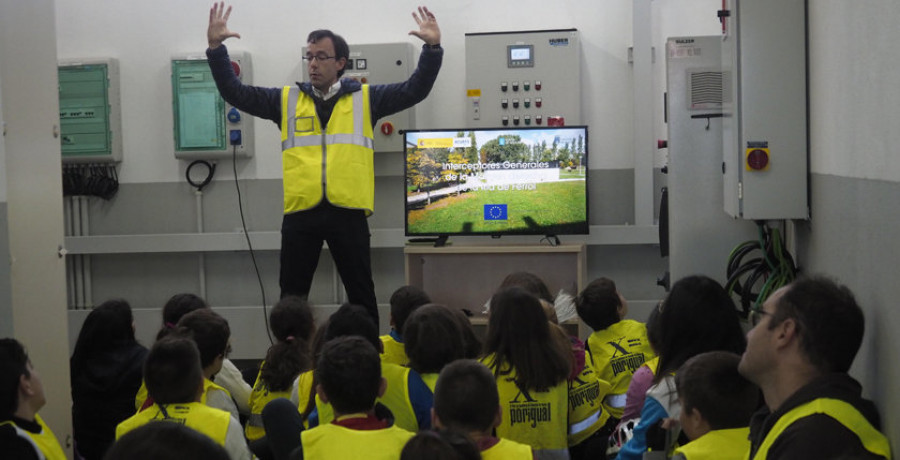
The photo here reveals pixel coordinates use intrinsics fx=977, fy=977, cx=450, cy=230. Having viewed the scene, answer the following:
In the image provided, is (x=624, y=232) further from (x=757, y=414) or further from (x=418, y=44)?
(x=757, y=414)

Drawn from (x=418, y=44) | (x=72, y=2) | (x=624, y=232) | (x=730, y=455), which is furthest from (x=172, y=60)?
(x=730, y=455)

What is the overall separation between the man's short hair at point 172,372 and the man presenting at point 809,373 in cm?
141

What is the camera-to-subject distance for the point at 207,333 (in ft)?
10.5

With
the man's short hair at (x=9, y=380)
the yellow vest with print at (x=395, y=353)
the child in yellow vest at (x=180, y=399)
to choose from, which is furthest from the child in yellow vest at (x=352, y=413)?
the yellow vest with print at (x=395, y=353)

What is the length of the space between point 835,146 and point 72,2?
16.2 feet

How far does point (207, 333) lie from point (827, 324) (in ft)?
6.45

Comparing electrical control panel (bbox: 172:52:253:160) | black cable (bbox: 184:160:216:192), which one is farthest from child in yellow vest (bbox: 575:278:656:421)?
black cable (bbox: 184:160:216:192)

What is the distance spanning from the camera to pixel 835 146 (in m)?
3.10

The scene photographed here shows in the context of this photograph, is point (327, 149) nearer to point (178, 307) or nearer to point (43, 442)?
point (178, 307)

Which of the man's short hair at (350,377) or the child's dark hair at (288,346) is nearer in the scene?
the man's short hair at (350,377)

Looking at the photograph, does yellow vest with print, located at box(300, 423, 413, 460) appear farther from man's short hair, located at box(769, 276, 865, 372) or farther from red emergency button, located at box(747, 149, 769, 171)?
red emergency button, located at box(747, 149, 769, 171)

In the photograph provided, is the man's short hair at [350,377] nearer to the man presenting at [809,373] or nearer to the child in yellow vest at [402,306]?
the man presenting at [809,373]

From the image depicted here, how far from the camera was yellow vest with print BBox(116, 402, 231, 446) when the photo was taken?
253 cm

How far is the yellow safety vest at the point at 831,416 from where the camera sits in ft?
6.45
